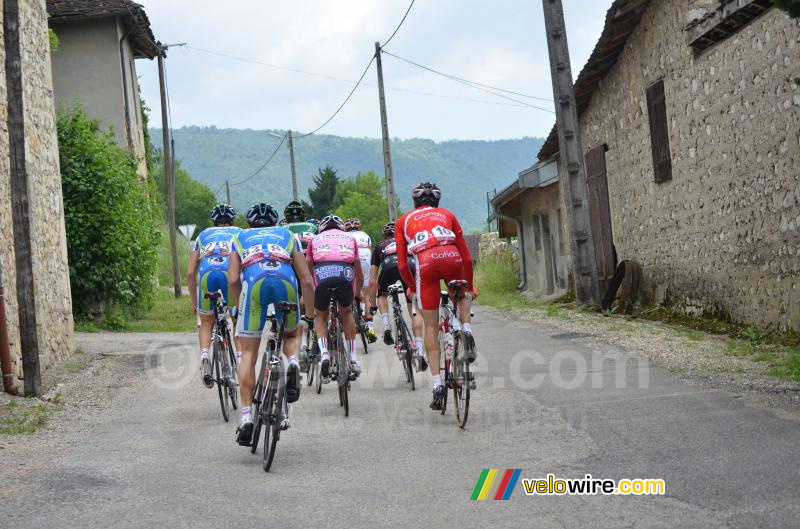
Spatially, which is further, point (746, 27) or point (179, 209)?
point (179, 209)

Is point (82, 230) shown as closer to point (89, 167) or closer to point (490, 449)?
point (89, 167)

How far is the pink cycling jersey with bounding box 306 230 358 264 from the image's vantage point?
33.4 feet

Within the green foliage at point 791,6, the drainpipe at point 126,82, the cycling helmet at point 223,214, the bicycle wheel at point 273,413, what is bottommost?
the bicycle wheel at point 273,413

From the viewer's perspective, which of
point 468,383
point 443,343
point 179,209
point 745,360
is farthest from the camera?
point 179,209

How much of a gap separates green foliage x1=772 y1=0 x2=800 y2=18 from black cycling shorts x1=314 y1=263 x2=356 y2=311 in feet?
15.2

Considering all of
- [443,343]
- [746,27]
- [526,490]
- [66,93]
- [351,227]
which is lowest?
[526,490]

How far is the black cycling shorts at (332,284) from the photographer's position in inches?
397

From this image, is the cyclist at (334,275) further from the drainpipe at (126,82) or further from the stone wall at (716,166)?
the drainpipe at (126,82)

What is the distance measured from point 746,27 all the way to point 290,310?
9.01 meters

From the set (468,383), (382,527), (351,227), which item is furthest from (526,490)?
(351,227)

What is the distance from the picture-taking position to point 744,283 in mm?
14477

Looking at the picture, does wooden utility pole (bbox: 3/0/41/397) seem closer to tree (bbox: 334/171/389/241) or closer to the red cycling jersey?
the red cycling jersey

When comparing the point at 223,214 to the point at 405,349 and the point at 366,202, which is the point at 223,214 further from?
the point at 366,202

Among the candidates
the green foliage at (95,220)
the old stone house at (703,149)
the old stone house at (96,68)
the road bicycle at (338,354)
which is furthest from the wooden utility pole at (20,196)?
the old stone house at (96,68)
